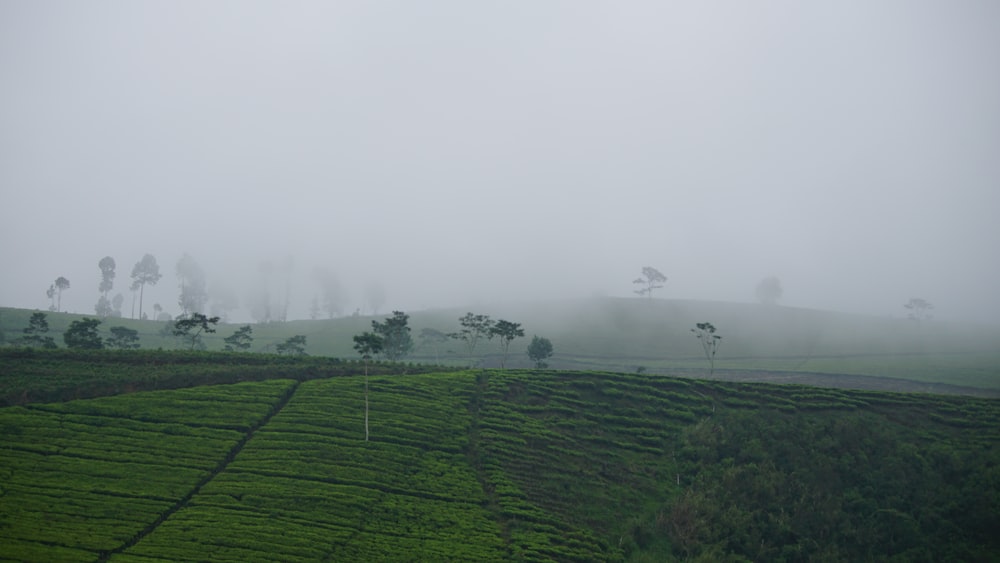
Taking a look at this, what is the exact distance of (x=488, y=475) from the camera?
63938mm

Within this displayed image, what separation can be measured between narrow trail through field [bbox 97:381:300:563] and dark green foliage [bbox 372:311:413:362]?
41.5 meters

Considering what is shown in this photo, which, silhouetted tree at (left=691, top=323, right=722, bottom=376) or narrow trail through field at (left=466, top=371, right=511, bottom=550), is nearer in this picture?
narrow trail through field at (left=466, top=371, right=511, bottom=550)

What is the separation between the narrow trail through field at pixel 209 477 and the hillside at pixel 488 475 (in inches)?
7.7

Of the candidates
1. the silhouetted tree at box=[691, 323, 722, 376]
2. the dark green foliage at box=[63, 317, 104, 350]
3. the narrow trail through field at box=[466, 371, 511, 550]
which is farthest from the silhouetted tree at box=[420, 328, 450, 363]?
the dark green foliage at box=[63, 317, 104, 350]

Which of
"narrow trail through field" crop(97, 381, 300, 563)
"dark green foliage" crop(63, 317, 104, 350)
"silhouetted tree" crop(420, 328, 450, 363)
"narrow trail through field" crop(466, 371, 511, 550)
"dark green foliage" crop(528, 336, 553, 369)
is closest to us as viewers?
"narrow trail through field" crop(97, 381, 300, 563)

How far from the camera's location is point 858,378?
5157 inches

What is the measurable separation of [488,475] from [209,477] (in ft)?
93.4

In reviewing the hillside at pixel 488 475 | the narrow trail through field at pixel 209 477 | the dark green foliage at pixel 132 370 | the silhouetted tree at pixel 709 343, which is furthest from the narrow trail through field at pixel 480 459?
the silhouetted tree at pixel 709 343

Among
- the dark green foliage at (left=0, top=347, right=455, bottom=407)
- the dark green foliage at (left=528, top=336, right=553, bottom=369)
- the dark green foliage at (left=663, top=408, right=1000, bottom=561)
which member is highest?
the dark green foliage at (left=528, top=336, right=553, bottom=369)

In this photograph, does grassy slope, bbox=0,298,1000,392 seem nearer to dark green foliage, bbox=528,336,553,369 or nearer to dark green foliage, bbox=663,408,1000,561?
dark green foliage, bbox=528,336,553,369

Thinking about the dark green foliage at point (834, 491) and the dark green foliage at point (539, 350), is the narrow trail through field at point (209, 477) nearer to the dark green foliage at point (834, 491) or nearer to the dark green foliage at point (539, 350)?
the dark green foliage at point (834, 491)

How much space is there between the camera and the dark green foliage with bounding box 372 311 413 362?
4766 inches

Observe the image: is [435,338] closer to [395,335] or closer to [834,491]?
[395,335]

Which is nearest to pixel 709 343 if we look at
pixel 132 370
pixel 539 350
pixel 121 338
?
pixel 539 350
